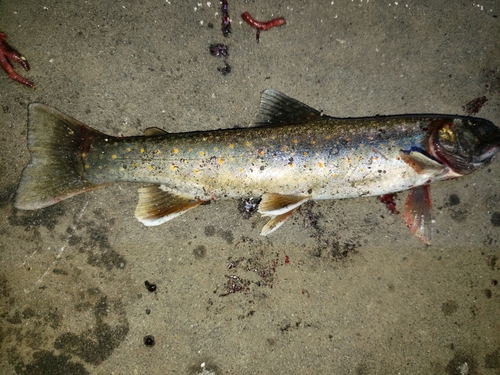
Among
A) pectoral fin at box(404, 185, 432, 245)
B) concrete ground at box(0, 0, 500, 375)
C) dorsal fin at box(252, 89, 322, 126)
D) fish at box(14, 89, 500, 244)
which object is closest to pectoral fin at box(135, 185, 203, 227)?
fish at box(14, 89, 500, 244)

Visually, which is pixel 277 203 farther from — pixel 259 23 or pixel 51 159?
pixel 51 159

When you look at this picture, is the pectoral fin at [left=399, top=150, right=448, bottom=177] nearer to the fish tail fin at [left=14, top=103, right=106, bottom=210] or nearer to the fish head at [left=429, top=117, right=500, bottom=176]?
the fish head at [left=429, top=117, right=500, bottom=176]

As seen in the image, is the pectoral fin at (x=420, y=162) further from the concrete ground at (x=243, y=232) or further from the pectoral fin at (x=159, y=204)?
the pectoral fin at (x=159, y=204)

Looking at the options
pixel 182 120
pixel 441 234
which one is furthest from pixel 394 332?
pixel 182 120

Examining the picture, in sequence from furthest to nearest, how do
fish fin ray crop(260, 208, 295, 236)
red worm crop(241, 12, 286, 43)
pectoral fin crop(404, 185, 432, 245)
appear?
1. red worm crop(241, 12, 286, 43)
2. pectoral fin crop(404, 185, 432, 245)
3. fish fin ray crop(260, 208, 295, 236)

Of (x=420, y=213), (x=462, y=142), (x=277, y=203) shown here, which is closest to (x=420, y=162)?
(x=462, y=142)

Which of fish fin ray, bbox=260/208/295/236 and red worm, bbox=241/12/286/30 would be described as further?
red worm, bbox=241/12/286/30

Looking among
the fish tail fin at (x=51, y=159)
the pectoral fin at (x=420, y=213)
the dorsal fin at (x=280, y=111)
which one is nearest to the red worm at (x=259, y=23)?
the dorsal fin at (x=280, y=111)
